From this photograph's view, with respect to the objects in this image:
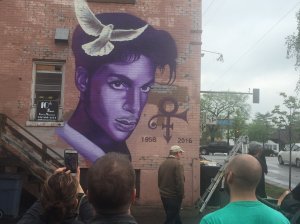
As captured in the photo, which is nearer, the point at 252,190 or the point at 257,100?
the point at 252,190

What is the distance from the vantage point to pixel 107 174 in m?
2.40

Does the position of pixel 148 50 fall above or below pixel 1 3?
below

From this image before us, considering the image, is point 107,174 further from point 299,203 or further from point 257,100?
point 257,100

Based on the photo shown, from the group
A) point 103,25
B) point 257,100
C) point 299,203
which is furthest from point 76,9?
point 257,100

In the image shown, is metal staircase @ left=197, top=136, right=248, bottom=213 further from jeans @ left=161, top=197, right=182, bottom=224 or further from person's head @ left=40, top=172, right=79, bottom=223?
person's head @ left=40, top=172, right=79, bottom=223

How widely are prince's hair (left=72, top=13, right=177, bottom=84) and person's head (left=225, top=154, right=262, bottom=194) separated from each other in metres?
9.35

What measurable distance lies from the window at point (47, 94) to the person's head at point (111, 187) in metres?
9.46

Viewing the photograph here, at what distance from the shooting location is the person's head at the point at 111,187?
7.80 feet

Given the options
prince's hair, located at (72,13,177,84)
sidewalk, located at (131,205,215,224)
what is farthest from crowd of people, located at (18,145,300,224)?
prince's hair, located at (72,13,177,84)

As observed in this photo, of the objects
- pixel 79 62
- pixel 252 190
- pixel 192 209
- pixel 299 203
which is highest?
pixel 79 62

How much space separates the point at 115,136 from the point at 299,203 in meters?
7.57

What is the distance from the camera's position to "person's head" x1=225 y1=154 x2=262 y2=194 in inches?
110

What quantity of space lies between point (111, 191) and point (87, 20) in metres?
10.2

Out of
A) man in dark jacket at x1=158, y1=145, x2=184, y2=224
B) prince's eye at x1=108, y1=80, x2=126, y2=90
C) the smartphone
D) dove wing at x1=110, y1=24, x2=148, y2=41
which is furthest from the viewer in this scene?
dove wing at x1=110, y1=24, x2=148, y2=41
